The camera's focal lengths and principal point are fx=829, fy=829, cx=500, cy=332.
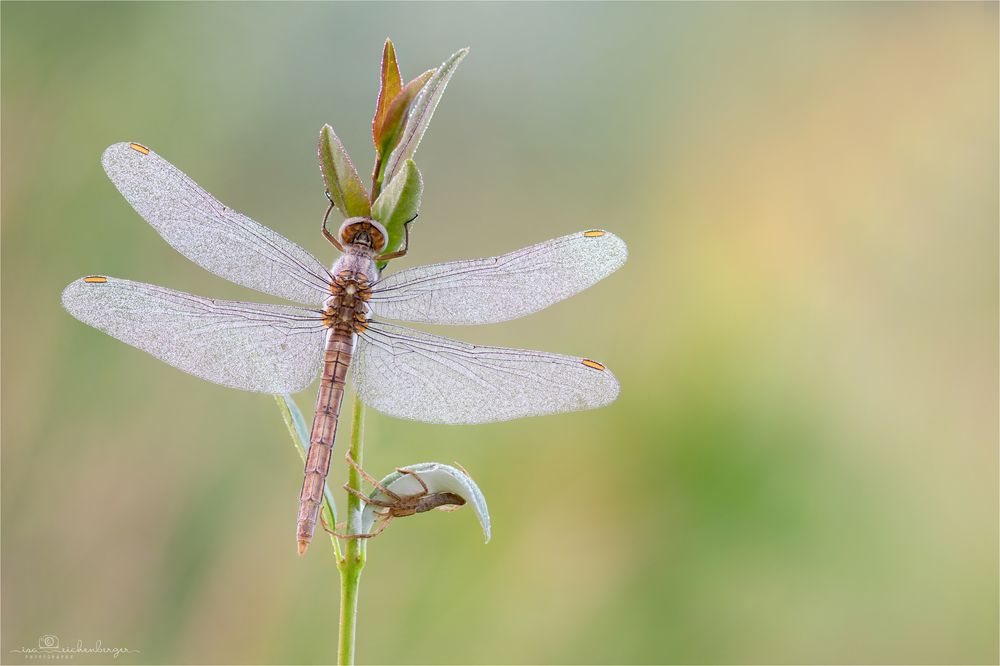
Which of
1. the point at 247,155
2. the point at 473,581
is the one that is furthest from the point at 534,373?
the point at 247,155

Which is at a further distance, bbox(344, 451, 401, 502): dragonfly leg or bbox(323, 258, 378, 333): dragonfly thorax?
bbox(323, 258, 378, 333): dragonfly thorax

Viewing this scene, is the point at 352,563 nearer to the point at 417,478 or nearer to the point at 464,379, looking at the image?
the point at 417,478

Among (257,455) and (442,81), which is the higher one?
(442,81)

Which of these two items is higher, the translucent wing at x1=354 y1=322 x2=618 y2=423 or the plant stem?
the translucent wing at x1=354 y1=322 x2=618 y2=423

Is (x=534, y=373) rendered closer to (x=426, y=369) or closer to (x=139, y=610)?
(x=426, y=369)

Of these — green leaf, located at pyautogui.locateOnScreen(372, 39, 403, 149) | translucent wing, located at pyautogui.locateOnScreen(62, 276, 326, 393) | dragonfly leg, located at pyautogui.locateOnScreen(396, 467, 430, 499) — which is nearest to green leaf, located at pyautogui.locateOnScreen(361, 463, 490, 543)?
dragonfly leg, located at pyautogui.locateOnScreen(396, 467, 430, 499)

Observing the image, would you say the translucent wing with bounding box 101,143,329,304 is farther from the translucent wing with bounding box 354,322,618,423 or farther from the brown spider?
the brown spider

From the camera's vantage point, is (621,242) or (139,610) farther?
(139,610)
